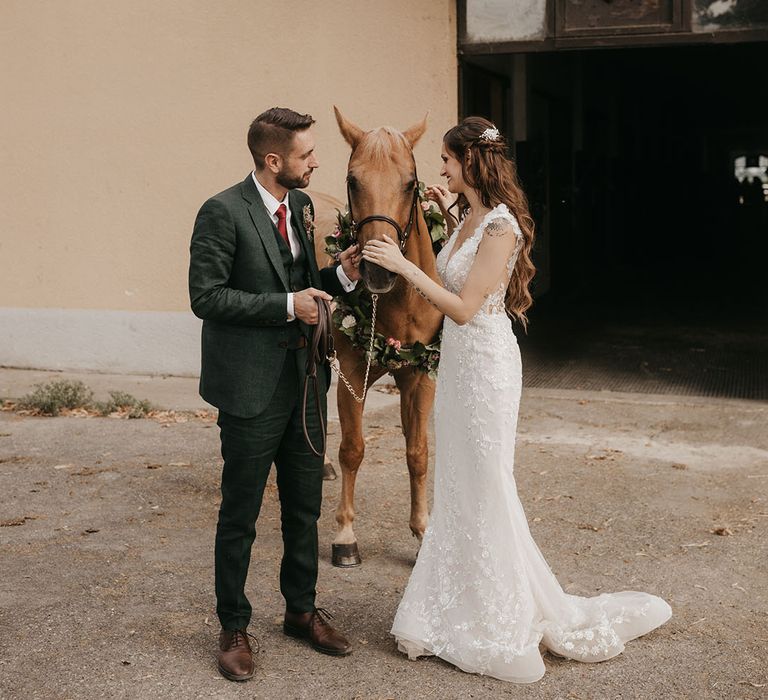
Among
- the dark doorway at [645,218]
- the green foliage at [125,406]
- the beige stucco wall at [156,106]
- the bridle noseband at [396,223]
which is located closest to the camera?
the bridle noseband at [396,223]

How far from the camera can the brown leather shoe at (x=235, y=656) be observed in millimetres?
4016

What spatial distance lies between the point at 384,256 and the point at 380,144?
0.79m

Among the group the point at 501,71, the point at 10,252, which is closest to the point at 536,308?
the point at 501,71

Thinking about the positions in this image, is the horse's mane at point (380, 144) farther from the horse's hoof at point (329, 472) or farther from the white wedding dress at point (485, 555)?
the horse's hoof at point (329, 472)

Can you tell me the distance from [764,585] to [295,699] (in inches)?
91.4

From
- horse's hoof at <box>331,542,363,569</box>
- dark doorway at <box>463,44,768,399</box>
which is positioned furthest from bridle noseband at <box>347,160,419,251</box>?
dark doorway at <box>463,44,768,399</box>

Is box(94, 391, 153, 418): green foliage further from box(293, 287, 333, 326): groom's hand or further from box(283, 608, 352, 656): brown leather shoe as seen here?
box(293, 287, 333, 326): groom's hand

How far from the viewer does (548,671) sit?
4.10 m

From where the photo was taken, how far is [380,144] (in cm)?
473

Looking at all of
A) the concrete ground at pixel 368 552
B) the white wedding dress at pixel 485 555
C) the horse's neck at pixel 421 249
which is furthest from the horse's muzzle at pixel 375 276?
the concrete ground at pixel 368 552

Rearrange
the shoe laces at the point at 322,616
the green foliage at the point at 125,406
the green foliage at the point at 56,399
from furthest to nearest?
the green foliage at the point at 56,399
the green foliage at the point at 125,406
the shoe laces at the point at 322,616

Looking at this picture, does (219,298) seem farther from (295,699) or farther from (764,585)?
(764,585)

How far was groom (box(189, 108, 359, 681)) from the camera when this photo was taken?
3.93 meters

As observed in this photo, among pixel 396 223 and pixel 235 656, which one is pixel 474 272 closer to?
pixel 396 223
